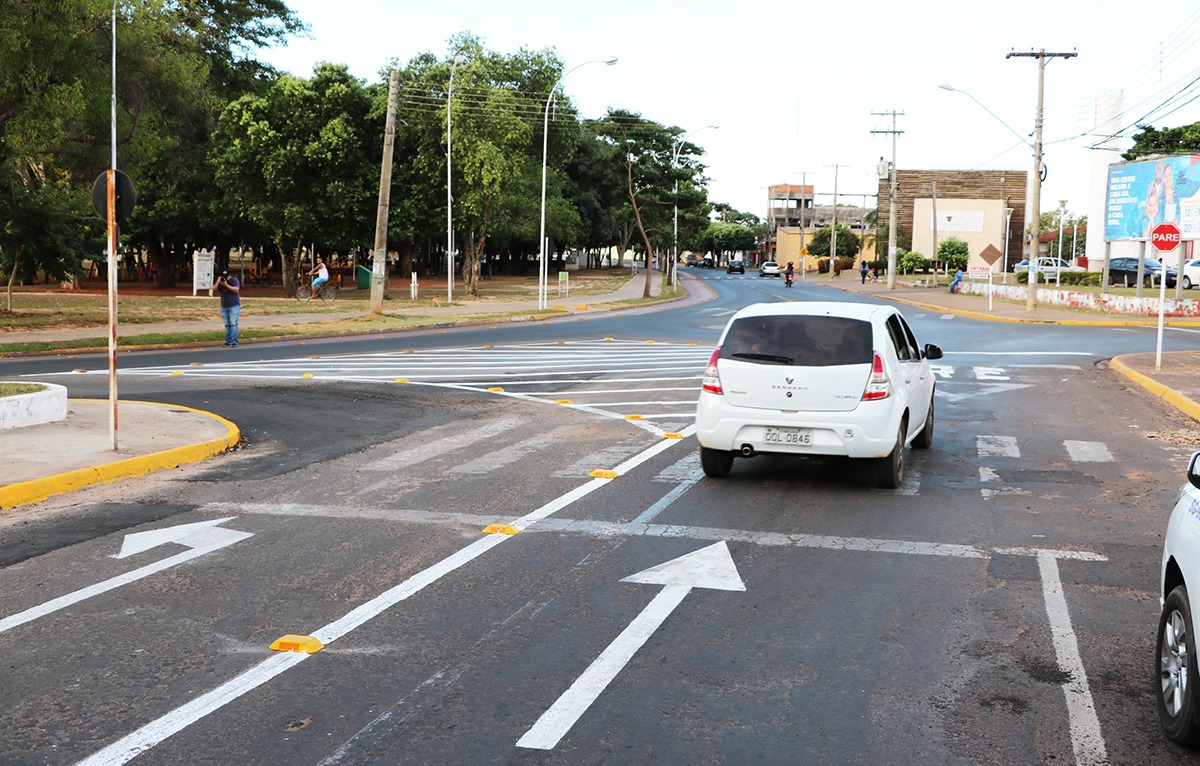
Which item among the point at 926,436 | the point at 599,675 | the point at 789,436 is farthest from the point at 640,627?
the point at 926,436

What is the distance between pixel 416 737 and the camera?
15.2ft

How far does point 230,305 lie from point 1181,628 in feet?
77.6

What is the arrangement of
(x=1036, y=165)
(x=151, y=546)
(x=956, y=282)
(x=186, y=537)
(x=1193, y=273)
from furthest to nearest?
1. (x=956, y=282)
2. (x=1193, y=273)
3. (x=1036, y=165)
4. (x=186, y=537)
5. (x=151, y=546)

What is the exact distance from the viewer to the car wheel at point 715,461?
10180 millimetres

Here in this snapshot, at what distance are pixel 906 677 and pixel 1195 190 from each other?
40193mm

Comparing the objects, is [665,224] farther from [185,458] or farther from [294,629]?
[294,629]

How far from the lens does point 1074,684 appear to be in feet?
17.5

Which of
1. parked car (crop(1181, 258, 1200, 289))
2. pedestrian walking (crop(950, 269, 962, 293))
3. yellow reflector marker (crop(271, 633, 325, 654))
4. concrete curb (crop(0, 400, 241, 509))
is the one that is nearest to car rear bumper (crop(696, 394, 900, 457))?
yellow reflector marker (crop(271, 633, 325, 654))

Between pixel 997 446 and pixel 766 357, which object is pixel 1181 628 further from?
pixel 997 446

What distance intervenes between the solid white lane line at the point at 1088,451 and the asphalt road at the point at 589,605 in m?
0.07

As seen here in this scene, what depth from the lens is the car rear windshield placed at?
984cm

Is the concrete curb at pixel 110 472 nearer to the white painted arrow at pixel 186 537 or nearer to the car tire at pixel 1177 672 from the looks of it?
the white painted arrow at pixel 186 537

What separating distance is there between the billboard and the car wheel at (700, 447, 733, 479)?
33.7 m

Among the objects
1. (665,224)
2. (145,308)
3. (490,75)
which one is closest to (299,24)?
(490,75)
